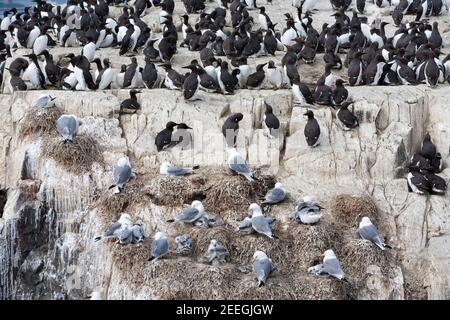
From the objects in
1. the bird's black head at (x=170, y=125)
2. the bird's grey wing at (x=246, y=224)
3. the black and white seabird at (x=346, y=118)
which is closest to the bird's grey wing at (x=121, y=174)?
the bird's black head at (x=170, y=125)

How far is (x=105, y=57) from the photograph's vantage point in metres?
27.1

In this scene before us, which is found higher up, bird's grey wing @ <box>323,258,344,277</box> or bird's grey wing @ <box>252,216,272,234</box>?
bird's grey wing @ <box>252,216,272,234</box>

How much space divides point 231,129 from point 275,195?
199 cm

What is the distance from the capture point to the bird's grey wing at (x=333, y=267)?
2016cm

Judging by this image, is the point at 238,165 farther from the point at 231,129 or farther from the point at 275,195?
the point at 231,129

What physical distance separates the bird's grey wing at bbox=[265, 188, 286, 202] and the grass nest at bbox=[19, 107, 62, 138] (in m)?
4.06

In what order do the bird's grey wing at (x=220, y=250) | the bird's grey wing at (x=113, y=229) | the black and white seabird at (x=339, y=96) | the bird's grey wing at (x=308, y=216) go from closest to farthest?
the bird's grey wing at (x=220, y=250) → the bird's grey wing at (x=113, y=229) → the bird's grey wing at (x=308, y=216) → the black and white seabird at (x=339, y=96)

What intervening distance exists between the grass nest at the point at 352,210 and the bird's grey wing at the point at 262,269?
214 centimetres

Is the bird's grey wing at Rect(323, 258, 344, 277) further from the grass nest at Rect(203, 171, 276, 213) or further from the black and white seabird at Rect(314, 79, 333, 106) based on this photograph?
the black and white seabird at Rect(314, 79, 333, 106)

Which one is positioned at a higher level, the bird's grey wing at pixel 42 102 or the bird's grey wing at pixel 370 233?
the bird's grey wing at pixel 42 102

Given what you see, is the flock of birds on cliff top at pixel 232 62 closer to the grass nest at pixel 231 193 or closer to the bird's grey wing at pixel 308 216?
the bird's grey wing at pixel 308 216

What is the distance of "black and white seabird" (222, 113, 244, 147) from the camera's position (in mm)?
23141

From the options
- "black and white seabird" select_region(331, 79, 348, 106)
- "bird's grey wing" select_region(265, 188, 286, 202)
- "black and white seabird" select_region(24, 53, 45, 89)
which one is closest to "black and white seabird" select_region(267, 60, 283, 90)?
"black and white seabird" select_region(331, 79, 348, 106)

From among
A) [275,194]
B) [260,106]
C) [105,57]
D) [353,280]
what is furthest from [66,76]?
[353,280]
